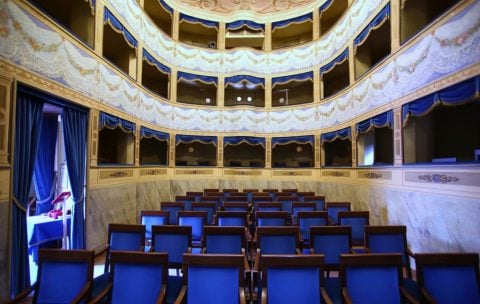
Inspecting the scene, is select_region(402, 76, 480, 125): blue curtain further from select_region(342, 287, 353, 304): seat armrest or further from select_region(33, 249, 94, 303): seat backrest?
select_region(33, 249, 94, 303): seat backrest

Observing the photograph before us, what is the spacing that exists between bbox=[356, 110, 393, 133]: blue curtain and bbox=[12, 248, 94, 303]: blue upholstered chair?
6.17 m

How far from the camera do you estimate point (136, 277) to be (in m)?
2.12

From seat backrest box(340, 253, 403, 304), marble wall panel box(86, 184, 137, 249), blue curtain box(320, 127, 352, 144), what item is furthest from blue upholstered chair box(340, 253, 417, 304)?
blue curtain box(320, 127, 352, 144)

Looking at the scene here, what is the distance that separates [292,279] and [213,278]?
2.04 ft

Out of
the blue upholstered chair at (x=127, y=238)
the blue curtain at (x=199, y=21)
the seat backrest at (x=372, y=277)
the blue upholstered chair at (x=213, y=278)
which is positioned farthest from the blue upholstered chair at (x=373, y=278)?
the blue curtain at (x=199, y=21)

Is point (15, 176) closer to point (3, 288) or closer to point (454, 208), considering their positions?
point (3, 288)

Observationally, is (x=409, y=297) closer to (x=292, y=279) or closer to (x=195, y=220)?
(x=292, y=279)

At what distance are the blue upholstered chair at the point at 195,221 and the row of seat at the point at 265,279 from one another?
6.04 feet

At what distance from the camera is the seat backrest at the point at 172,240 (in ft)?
9.98

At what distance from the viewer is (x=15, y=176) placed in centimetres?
346

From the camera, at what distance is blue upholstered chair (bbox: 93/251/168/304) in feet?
6.78

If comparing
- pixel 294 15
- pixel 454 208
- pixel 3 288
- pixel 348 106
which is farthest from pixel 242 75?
pixel 3 288

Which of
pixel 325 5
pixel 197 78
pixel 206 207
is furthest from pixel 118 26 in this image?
Answer: pixel 325 5

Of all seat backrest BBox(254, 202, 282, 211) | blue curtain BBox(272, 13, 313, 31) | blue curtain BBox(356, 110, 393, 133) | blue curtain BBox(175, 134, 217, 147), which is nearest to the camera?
seat backrest BBox(254, 202, 282, 211)
